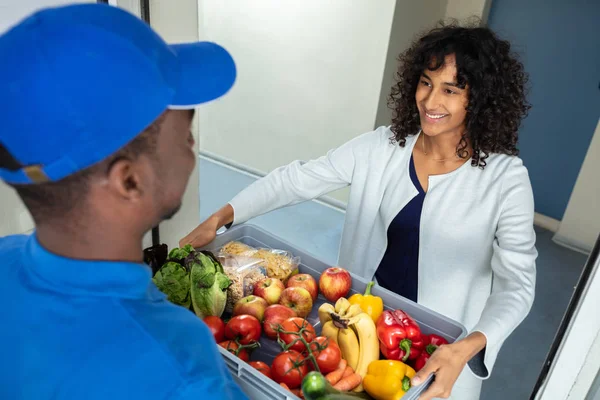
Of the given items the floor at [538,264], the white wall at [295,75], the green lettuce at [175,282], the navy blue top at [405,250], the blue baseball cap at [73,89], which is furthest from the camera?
the white wall at [295,75]

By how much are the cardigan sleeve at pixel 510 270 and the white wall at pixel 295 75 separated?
222 centimetres

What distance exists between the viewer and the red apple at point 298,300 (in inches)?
46.7

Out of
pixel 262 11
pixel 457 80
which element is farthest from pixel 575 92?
pixel 457 80

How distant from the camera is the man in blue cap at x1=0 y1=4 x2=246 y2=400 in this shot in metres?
0.51

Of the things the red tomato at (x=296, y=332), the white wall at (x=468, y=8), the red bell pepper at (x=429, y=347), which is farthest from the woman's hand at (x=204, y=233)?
the white wall at (x=468, y=8)

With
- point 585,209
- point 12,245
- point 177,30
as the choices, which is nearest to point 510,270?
point 12,245

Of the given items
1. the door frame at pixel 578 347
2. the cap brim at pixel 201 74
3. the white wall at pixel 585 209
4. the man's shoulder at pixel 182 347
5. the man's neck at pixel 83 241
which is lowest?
the white wall at pixel 585 209

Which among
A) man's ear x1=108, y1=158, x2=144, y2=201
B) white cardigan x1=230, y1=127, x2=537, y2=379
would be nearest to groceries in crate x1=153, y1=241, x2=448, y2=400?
white cardigan x1=230, y1=127, x2=537, y2=379

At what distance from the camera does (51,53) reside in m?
0.50

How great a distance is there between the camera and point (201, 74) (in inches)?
24.7

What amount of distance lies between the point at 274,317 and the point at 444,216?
636 mm

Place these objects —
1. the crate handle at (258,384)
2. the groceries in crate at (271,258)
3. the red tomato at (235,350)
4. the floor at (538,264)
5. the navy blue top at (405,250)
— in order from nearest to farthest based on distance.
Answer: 1. the crate handle at (258,384)
2. the red tomato at (235,350)
3. the groceries in crate at (271,258)
4. the navy blue top at (405,250)
5. the floor at (538,264)

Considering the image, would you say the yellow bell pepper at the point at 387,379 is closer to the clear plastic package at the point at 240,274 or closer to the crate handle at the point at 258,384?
the crate handle at the point at 258,384

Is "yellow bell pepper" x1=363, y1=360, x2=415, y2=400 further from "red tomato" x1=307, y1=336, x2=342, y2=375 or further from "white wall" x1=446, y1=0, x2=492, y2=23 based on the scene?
"white wall" x1=446, y1=0, x2=492, y2=23
